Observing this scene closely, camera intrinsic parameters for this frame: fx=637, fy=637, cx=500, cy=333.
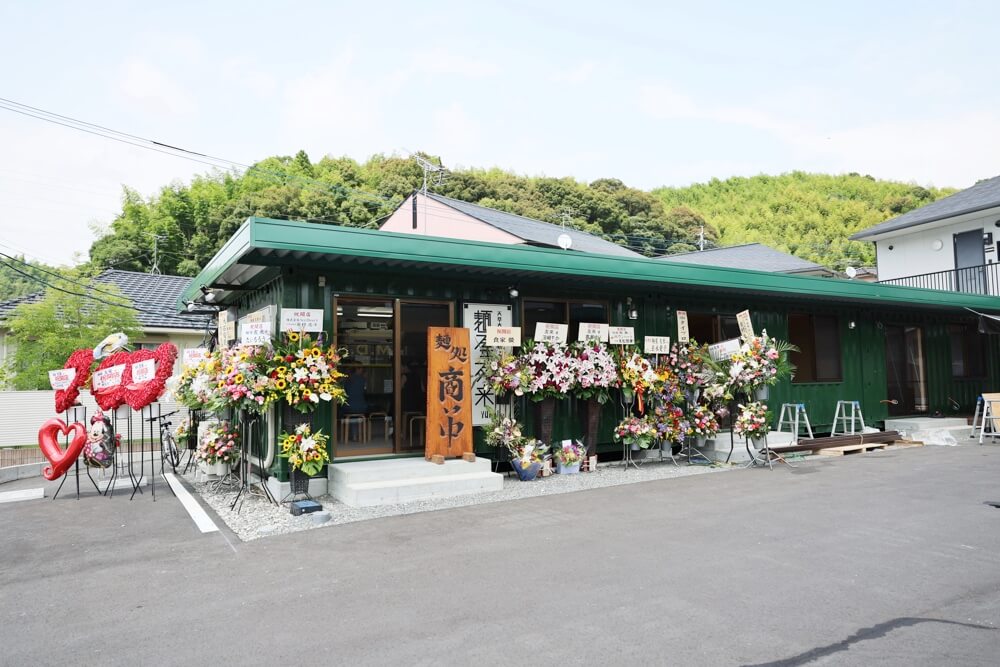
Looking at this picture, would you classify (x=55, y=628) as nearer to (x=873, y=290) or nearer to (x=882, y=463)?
(x=882, y=463)

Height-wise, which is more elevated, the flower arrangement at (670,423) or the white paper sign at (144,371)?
the white paper sign at (144,371)

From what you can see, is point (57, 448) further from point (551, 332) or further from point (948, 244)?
point (948, 244)

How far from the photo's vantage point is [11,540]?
5633mm

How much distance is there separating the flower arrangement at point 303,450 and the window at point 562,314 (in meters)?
3.24

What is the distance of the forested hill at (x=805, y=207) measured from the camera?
4312 centimetres

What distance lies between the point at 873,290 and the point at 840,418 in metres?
2.36

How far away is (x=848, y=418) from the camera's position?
11312 mm

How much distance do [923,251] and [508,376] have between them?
1875 centimetres

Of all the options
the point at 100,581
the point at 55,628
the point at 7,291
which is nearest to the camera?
the point at 55,628

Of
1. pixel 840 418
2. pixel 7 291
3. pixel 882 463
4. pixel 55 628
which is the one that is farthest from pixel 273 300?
pixel 7 291

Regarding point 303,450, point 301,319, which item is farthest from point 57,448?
point 301,319

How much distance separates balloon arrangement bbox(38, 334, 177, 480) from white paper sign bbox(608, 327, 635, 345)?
568 cm

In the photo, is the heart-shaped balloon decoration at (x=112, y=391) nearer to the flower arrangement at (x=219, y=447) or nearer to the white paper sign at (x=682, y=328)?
the flower arrangement at (x=219, y=447)

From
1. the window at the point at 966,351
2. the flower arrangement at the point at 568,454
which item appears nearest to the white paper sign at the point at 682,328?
the flower arrangement at the point at 568,454
